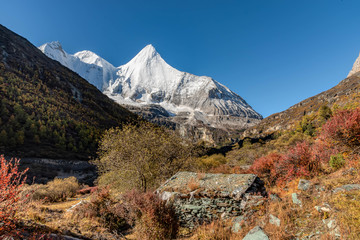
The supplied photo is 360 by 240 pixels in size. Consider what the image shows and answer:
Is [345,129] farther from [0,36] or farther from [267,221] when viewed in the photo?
[0,36]

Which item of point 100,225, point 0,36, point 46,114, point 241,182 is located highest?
point 0,36

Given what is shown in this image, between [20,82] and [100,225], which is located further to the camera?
[20,82]

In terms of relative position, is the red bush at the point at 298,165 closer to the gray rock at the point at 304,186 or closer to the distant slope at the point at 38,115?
the gray rock at the point at 304,186

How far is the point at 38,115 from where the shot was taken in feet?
171

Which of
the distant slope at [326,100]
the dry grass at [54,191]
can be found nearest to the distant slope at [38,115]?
the dry grass at [54,191]

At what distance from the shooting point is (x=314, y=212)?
509 cm

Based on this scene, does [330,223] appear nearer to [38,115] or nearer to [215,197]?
[215,197]

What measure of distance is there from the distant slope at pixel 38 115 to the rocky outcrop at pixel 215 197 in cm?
3664

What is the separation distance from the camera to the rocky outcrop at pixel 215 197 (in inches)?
280

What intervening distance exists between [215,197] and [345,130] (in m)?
7.36

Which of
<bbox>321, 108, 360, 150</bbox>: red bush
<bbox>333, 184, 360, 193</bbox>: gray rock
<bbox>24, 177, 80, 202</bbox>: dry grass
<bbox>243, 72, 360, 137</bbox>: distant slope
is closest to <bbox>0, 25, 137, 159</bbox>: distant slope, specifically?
<bbox>24, 177, 80, 202</bbox>: dry grass

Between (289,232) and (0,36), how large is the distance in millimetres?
140439

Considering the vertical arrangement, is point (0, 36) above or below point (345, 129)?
above

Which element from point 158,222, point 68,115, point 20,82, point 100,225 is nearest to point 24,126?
point 68,115
